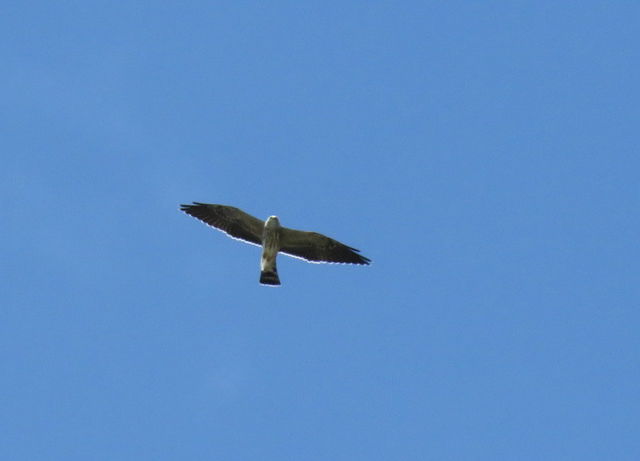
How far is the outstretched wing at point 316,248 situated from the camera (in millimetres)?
21938

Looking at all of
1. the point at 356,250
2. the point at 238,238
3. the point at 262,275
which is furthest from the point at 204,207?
the point at 356,250

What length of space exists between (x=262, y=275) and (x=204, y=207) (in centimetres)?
259

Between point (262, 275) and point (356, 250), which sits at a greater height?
point (356, 250)

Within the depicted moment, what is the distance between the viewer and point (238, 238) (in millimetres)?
22219

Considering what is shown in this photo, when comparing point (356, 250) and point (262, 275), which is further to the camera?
point (356, 250)

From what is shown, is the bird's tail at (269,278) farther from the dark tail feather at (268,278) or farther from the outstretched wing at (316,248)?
the outstretched wing at (316,248)

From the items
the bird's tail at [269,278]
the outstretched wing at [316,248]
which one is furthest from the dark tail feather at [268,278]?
the outstretched wing at [316,248]

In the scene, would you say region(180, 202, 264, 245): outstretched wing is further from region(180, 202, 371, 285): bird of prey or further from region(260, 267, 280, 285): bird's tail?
region(260, 267, 280, 285): bird's tail

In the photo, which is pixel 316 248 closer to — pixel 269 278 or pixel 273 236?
pixel 273 236

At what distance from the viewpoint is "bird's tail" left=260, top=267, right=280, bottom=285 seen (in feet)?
68.9

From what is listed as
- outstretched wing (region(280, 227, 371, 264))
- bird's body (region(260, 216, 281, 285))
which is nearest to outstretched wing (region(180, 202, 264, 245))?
bird's body (region(260, 216, 281, 285))

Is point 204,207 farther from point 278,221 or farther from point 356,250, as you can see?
point 356,250

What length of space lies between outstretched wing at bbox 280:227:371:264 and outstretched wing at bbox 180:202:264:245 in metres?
0.76

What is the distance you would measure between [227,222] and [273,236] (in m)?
1.40
